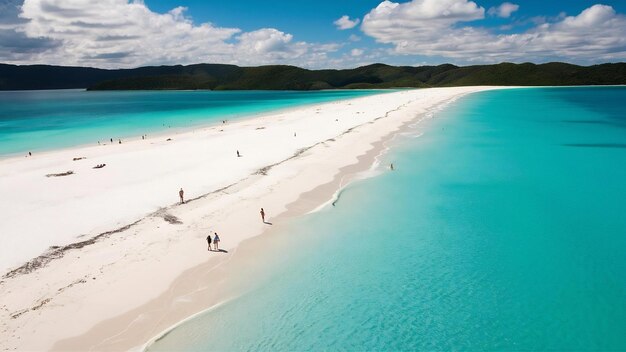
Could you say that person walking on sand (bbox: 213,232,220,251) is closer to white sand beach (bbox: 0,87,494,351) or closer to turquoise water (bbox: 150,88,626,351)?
white sand beach (bbox: 0,87,494,351)

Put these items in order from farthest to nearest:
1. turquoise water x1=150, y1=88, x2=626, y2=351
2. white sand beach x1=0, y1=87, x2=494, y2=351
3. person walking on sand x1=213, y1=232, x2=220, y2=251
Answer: person walking on sand x1=213, y1=232, x2=220, y2=251 → white sand beach x1=0, y1=87, x2=494, y2=351 → turquoise water x1=150, y1=88, x2=626, y2=351

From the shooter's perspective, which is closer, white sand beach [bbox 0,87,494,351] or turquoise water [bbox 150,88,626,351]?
turquoise water [bbox 150,88,626,351]

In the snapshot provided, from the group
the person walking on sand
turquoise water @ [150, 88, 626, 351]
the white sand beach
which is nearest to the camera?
turquoise water @ [150, 88, 626, 351]

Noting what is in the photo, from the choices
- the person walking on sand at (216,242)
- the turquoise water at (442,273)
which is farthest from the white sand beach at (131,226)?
the turquoise water at (442,273)

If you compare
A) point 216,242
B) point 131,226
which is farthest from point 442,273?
point 131,226

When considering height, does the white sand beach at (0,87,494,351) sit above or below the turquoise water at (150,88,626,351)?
above

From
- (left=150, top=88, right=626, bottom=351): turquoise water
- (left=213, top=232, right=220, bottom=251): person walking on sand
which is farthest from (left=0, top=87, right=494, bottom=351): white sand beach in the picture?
(left=150, top=88, right=626, bottom=351): turquoise water

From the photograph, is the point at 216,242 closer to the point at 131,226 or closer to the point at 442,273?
the point at 131,226
